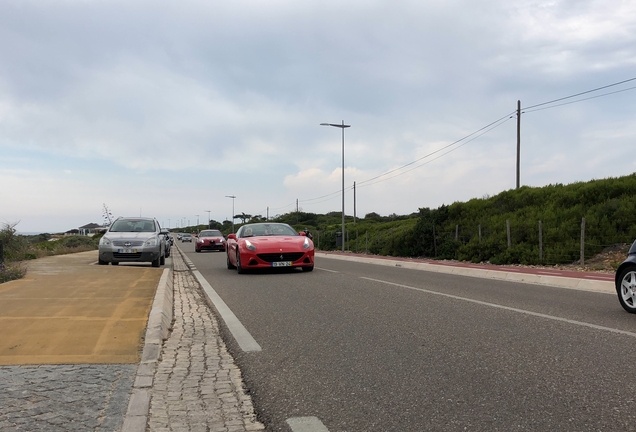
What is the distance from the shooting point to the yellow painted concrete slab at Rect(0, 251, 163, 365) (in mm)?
4770

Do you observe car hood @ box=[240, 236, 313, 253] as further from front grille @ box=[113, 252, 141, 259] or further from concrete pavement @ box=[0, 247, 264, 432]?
concrete pavement @ box=[0, 247, 264, 432]

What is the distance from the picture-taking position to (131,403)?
355 cm

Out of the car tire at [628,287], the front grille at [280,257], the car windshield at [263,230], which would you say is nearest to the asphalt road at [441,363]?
the car tire at [628,287]

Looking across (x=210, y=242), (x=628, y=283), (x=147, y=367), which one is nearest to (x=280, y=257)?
(x=628, y=283)

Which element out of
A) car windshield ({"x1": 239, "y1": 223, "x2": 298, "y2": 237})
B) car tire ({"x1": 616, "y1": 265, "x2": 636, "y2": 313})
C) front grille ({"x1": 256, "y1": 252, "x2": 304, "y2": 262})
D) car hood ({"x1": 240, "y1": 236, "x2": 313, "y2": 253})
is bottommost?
car tire ({"x1": 616, "y1": 265, "x2": 636, "y2": 313})

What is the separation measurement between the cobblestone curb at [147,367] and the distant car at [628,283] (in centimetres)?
590

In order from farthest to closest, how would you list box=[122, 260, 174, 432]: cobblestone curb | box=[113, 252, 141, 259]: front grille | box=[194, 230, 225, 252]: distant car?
box=[194, 230, 225, 252]: distant car < box=[113, 252, 141, 259]: front grille < box=[122, 260, 174, 432]: cobblestone curb

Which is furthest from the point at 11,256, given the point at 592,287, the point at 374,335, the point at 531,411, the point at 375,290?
the point at 531,411

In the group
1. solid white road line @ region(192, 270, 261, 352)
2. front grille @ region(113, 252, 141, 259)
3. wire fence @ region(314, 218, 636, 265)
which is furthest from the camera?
wire fence @ region(314, 218, 636, 265)

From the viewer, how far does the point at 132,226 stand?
16.2 metres

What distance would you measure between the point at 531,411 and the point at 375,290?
21.1 feet

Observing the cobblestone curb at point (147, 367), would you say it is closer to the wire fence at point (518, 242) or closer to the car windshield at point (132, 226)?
the car windshield at point (132, 226)

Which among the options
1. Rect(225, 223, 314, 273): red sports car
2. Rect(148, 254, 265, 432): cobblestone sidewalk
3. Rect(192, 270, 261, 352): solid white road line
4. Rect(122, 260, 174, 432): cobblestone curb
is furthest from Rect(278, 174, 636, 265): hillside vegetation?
Rect(148, 254, 265, 432): cobblestone sidewalk

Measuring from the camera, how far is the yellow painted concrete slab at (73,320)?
188 inches
